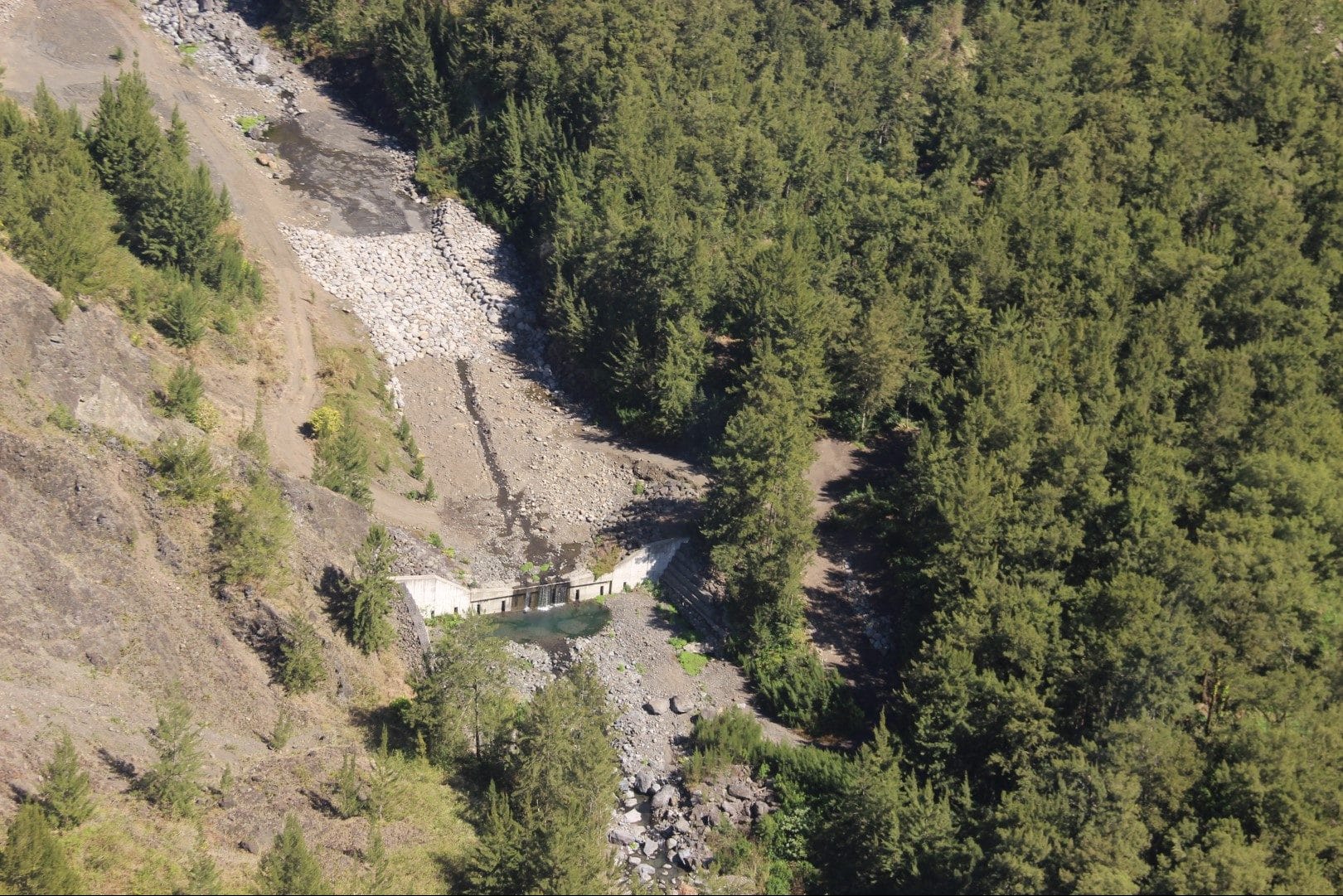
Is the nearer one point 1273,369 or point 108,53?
point 1273,369

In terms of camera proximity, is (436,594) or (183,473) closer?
(183,473)

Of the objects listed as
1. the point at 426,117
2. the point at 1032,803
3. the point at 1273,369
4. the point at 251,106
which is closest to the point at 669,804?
the point at 1032,803

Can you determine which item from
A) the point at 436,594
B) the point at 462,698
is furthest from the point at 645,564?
the point at 462,698

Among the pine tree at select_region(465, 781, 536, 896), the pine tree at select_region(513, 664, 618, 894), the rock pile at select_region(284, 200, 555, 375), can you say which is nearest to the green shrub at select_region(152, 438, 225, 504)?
the pine tree at select_region(513, 664, 618, 894)

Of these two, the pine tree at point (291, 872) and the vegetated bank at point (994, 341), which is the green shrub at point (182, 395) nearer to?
the pine tree at point (291, 872)

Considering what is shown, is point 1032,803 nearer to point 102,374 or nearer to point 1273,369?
point 1273,369

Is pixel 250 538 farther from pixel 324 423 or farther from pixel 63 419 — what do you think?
pixel 324 423

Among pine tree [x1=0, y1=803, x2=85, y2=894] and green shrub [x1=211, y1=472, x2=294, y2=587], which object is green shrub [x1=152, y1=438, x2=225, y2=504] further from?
pine tree [x1=0, y1=803, x2=85, y2=894]
